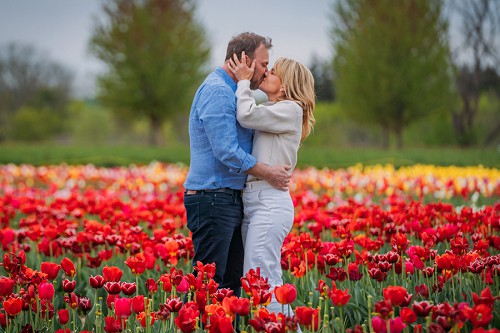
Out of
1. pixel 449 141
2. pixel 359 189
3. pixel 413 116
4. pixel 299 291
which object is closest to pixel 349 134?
pixel 449 141

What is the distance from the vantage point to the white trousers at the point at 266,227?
3086 mm

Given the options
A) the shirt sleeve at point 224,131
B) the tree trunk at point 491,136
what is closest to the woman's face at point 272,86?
the shirt sleeve at point 224,131

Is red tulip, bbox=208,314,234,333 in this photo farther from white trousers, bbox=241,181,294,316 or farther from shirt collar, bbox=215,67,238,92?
shirt collar, bbox=215,67,238,92

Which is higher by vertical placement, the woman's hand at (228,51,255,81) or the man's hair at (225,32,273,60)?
the man's hair at (225,32,273,60)

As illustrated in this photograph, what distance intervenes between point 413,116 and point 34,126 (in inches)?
1013

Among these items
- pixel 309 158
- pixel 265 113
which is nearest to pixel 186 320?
pixel 265 113

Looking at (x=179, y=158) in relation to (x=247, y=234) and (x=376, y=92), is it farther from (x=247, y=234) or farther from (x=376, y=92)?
(x=247, y=234)

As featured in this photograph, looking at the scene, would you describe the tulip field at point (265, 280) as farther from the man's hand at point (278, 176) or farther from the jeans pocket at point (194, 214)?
the man's hand at point (278, 176)

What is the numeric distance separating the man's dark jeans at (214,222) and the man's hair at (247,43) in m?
0.71

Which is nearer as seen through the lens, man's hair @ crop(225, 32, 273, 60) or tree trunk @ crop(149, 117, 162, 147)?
man's hair @ crop(225, 32, 273, 60)

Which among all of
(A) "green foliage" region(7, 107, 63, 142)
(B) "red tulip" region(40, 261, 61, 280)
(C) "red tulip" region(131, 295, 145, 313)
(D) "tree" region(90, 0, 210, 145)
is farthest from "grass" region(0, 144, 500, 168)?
(A) "green foliage" region(7, 107, 63, 142)

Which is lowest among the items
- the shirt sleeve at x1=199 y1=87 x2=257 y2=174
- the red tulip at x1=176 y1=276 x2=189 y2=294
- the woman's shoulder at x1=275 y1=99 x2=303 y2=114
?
the red tulip at x1=176 y1=276 x2=189 y2=294

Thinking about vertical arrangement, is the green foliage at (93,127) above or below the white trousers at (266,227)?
above

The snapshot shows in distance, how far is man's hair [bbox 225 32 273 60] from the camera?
3.13 m
